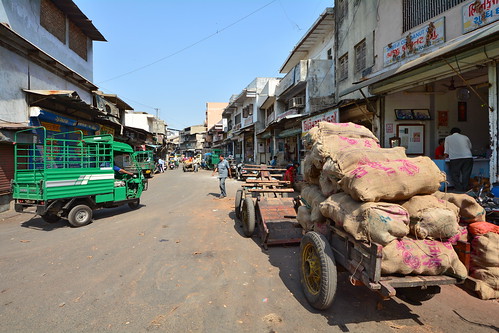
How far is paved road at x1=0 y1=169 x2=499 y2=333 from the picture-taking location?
290 centimetres

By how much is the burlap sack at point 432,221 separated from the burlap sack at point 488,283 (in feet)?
4.44

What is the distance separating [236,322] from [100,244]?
4093mm

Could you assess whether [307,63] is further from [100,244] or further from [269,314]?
[269,314]

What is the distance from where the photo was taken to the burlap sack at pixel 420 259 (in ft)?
8.27

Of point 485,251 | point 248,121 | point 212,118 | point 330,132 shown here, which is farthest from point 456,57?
point 212,118

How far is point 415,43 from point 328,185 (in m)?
7.76

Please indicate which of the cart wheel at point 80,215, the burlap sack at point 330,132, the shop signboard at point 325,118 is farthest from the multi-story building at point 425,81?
the cart wheel at point 80,215

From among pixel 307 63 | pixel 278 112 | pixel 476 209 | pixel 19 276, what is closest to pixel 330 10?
pixel 307 63

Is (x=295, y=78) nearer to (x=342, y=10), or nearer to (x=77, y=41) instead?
(x=342, y=10)

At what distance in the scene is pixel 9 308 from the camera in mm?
3240

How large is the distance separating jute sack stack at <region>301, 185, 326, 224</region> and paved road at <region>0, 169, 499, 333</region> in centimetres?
100

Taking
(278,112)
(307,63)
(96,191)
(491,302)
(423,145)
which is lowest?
(491,302)

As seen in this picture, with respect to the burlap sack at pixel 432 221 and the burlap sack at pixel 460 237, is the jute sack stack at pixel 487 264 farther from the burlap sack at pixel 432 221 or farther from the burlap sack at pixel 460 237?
the burlap sack at pixel 432 221

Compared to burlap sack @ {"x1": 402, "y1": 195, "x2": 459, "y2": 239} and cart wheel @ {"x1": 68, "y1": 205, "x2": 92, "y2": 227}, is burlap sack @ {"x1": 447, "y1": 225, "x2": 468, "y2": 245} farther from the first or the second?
cart wheel @ {"x1": 68, "y1": 205, "x2": 92, "y2": 227}
